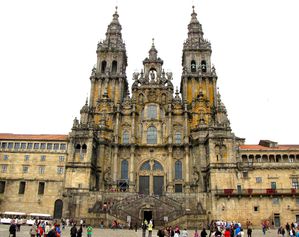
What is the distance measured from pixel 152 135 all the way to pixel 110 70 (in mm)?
15774

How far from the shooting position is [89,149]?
5091cm

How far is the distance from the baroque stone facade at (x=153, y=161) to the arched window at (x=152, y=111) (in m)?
0.27

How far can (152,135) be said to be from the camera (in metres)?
57.3

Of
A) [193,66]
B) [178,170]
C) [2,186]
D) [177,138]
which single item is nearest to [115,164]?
[178,170]

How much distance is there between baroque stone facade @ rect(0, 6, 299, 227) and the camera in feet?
151

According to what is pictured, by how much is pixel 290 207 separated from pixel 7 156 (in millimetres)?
44498

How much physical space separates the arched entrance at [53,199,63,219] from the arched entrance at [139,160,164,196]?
1301cm

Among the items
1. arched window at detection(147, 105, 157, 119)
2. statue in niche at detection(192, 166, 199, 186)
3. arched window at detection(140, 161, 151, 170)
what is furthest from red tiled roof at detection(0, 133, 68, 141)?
statue in niche at detection(192, 166, 199, 186)

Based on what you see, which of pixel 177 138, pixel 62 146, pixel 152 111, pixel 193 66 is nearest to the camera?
pixel 62 146

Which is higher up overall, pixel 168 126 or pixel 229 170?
pixel 168 126

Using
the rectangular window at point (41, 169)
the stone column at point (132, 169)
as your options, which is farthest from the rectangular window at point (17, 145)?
the stone column at point (132, 169)

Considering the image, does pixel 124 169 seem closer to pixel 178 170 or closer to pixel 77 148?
pixel 77 148

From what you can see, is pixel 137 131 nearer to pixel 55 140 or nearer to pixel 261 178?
pixel 55 140

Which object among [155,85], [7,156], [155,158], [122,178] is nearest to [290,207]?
[155,158]
